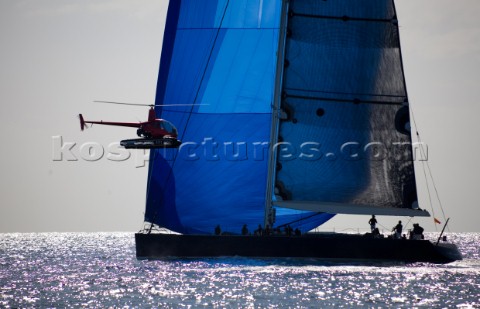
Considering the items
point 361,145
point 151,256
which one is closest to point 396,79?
point 361,145

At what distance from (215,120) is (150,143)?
3.26m

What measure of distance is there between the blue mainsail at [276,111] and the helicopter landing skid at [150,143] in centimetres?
127

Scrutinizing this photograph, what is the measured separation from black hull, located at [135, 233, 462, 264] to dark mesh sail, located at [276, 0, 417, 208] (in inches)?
72.4

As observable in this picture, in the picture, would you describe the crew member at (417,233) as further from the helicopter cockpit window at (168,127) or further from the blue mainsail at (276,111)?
the helicopter cockpit window at (168,127)

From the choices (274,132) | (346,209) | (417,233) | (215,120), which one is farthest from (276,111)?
(417,233)

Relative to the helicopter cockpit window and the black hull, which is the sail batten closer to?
the black hull

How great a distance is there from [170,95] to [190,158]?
9.61 ft

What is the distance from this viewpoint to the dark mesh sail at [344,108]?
4188cm

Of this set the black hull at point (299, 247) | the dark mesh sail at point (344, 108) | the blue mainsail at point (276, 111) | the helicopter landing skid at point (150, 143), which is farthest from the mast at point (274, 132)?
the helicopter landing skid at point (150, 143)

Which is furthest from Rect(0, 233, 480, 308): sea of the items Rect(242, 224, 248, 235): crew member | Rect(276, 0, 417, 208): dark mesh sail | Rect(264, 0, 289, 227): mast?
Rect(276, 0, 417, 208): dark mesh sail

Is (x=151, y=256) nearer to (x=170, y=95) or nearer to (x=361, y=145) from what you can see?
(x=170, y=95)

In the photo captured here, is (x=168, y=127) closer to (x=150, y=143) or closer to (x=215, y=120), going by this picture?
(x=150, y=143)

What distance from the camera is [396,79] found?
140ft

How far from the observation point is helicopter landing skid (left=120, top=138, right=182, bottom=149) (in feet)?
140
